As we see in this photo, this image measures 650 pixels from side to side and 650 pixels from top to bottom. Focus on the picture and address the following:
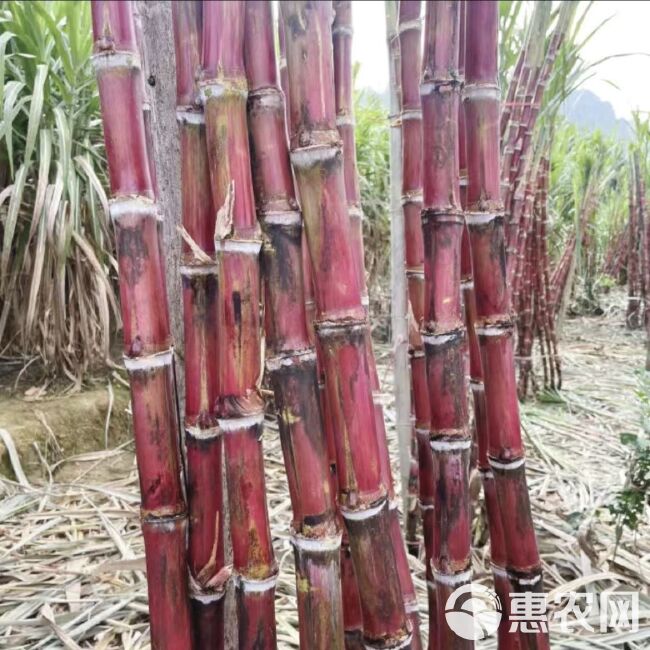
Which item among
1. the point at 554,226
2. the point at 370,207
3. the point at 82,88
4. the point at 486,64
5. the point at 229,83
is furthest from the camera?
the point at 554,226

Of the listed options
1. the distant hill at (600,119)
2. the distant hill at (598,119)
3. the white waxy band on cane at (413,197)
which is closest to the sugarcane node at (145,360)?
the white waxy band on cane at (413,197)

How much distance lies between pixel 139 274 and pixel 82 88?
1614 millimetres

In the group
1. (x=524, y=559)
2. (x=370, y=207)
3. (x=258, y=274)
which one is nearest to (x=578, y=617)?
(x=524, y=559)

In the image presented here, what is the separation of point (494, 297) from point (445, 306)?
3.2 inches

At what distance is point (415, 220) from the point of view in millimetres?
821

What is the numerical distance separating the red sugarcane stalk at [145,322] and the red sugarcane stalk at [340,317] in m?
0.13

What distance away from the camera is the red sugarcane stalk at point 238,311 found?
1.47ft

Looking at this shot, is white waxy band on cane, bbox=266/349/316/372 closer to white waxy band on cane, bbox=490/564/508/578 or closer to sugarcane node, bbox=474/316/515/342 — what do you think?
sugarcane node, bbox=474/316/515/342

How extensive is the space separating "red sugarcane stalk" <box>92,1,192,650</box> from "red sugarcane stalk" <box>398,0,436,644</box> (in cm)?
30

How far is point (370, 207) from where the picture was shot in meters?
2.98

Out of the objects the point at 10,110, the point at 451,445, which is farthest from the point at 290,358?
the point at 10,110

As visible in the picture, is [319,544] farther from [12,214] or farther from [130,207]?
[12,214]

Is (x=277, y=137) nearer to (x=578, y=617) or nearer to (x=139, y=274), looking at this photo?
(x=139, y=274)

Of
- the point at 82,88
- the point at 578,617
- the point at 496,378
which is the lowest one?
the point at 578,617
